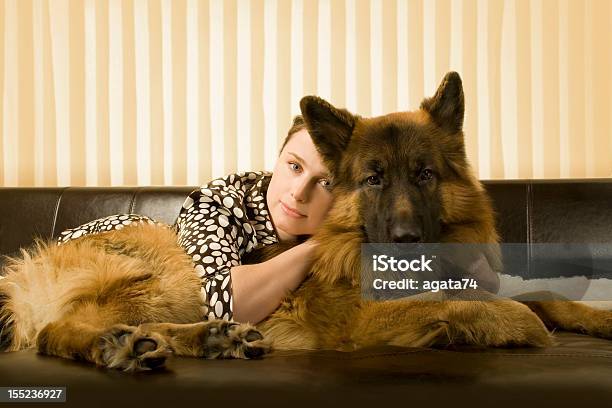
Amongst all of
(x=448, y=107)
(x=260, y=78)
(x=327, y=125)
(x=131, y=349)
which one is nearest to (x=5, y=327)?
(x=131, y=349)

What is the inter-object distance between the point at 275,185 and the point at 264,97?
2.06 m

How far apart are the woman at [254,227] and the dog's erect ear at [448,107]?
44cm

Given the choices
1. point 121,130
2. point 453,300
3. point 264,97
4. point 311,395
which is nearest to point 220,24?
point 264,97

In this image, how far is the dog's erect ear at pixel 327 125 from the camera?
201 centimetres

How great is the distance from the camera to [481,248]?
2041 millimetres

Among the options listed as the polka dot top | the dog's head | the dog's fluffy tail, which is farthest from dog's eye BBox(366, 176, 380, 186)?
the dog's fluffy tail

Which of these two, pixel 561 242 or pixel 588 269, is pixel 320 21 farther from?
pixel 588 269

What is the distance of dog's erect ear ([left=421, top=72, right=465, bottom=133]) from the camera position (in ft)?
6.65

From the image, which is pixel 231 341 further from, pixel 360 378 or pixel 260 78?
pixel 260 78

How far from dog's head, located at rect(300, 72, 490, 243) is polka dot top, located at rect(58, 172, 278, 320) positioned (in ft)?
1.19

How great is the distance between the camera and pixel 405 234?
175 cm

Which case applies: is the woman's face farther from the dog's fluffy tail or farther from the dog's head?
the dog's fluffy tail

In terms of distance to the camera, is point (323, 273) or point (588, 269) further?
point (588, 269)

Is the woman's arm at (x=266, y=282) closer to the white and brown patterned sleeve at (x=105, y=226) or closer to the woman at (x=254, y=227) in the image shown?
the woman at (x=254, y=227)
